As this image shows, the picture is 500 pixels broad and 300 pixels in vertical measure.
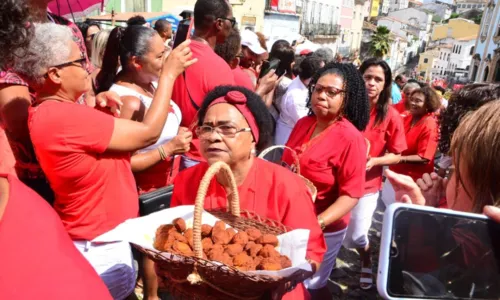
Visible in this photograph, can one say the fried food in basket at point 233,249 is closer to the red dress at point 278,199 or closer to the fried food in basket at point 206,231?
the fried food in basket at point 206,231

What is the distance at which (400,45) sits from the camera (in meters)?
74.6

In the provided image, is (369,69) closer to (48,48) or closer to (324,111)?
(324,111)

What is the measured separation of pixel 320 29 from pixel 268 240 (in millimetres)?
44975

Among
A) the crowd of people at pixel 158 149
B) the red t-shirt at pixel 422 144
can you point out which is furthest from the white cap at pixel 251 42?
the red t-shirt at pixel 422 144

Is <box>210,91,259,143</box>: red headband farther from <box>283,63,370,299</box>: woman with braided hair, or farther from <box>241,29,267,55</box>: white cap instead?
<box>241,29,267,55</box>: white cap

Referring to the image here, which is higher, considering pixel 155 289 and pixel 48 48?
pixel 48 48

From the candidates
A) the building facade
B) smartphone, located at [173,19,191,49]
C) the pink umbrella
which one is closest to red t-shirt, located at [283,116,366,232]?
smartphone, located at [173,19,191,49]

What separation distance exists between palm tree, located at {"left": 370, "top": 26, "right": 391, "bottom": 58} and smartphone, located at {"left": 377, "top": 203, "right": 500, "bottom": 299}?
214 ft

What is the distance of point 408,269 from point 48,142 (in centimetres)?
165

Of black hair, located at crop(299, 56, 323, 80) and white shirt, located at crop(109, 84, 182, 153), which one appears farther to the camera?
black hair, located at crop(299, 56, 323, 80)

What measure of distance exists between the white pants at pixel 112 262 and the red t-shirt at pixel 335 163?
1279mm

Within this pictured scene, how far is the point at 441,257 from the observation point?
1057mm

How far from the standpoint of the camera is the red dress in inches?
79.7

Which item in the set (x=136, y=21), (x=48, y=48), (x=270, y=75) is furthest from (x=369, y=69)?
(x=48, y=48)
